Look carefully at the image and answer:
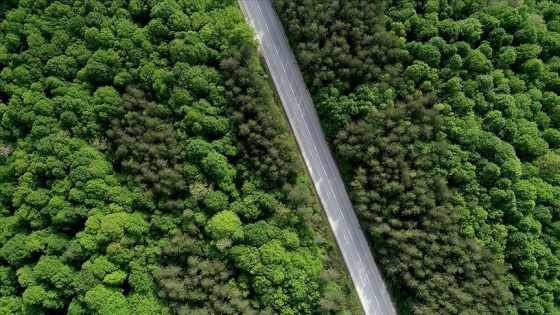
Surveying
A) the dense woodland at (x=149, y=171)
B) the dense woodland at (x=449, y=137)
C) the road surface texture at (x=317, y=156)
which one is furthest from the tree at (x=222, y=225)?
the dense woodland at (x=449, y=137)

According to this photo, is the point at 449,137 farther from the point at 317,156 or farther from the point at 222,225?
the point at 222,225

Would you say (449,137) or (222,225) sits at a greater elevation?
(222,225)

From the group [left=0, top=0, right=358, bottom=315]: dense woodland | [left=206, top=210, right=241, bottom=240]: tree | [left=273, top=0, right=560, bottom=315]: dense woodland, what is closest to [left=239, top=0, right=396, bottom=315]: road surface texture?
[left=273, top=0, right=560, bottom=315]: dense woodland

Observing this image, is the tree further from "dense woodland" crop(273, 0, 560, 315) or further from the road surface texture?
"dense woodland" crop(273, 0, 560, 315)

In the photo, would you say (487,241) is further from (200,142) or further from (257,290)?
(200,142)

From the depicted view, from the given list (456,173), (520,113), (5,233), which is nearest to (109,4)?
(5,233)

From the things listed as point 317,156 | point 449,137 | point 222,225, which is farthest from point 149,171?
point 449,137

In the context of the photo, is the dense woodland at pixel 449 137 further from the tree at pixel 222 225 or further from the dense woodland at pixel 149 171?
the tree at pixel 222 225
